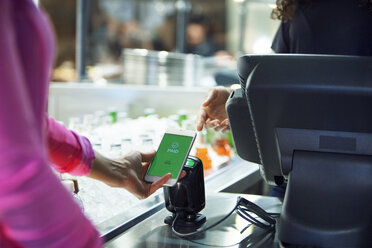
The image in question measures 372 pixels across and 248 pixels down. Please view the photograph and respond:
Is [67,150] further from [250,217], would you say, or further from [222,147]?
[222,147]

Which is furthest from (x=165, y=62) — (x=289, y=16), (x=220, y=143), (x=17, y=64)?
(x=17, y=64)

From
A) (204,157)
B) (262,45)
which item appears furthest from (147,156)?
(262,45)

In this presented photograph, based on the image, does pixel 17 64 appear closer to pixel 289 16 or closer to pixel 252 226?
pixel 252 226

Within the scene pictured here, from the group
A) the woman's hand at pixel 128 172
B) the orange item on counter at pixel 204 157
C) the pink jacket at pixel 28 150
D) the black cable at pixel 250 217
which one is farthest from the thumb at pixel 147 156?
the orange item on counter at pixel 204 157

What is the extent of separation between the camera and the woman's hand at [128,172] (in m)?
1.27

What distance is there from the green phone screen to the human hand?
0.32 metres

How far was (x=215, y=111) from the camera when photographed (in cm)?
186

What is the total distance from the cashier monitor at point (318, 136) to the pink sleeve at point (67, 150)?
35cm

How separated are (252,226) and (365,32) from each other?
2.05 ft

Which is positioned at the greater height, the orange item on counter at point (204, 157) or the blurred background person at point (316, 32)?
the blurred background person at point (316, 32)

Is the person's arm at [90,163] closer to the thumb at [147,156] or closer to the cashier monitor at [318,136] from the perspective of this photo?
the thumb at [147,156]

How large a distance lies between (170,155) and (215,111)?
0.42m

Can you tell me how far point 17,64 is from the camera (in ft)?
2.59

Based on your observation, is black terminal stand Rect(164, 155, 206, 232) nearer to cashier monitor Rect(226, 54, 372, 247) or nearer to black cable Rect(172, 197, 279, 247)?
black cable Rect(172, 197, 279, 247)
